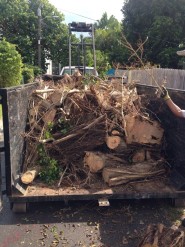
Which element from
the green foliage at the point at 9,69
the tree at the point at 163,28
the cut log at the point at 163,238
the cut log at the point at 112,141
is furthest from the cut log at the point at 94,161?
the tree at the point at 163,28

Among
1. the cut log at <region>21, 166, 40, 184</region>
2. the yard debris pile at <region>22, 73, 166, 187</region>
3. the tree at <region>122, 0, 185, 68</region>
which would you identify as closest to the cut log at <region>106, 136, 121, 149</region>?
the yard debris pile at <region>22, 73, 166, 187</region>

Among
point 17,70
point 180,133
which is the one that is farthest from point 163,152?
point 17,70

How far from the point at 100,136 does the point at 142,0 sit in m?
24.9

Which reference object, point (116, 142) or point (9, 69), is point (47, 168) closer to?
point (116, 142)

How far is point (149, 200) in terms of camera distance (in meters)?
4.35

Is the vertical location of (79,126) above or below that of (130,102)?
below

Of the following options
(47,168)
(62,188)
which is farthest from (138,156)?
(47,168)

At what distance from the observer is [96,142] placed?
4.63m

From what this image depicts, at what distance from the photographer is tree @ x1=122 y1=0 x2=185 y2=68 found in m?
24.0

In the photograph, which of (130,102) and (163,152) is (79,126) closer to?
(130,102)

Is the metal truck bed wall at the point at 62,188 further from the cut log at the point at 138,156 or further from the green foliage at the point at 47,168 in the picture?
the cut log at the point at 138,156

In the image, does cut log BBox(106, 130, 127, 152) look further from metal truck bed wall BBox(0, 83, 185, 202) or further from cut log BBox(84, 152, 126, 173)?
metal truck bed wall BBox(0, 83, 185, 202)

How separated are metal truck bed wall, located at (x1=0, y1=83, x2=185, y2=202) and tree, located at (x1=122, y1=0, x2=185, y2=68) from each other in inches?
773

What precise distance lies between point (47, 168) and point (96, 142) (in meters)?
0.83
